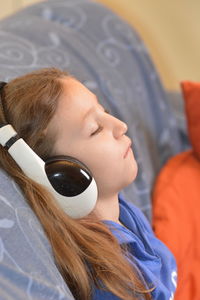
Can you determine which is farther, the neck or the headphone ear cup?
the neck

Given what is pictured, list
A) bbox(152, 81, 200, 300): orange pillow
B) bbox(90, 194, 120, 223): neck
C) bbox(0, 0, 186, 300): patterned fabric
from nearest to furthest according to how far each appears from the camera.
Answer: bbox(90, 194, 120, 223): neck
bbox(152, 81, 200, 300): orange pillow
bbox(0, 0, 186, 300): patterned fabric

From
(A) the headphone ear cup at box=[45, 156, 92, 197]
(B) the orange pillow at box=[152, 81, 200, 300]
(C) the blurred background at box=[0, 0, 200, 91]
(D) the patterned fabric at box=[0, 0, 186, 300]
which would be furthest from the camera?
(C) the blurred background at box=[0, 0, 200, 91]

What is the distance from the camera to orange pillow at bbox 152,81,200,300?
3.87ft

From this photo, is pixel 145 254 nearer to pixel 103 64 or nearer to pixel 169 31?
pixel 103 64

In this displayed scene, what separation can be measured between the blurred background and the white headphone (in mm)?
1518

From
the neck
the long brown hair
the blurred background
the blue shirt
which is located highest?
the long brown hair

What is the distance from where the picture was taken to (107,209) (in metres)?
0.94

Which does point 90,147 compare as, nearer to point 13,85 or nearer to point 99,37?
point 13,85

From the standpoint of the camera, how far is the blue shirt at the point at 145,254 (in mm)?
885

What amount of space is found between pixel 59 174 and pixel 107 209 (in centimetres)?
18

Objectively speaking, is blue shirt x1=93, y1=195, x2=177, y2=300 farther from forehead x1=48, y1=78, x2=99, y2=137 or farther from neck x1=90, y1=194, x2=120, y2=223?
forehead x1=48, y1=78, x2=99, y2=137

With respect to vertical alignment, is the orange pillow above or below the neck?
below

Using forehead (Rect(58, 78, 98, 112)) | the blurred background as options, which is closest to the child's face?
forehead (Rect(58, 78, 98, 112))

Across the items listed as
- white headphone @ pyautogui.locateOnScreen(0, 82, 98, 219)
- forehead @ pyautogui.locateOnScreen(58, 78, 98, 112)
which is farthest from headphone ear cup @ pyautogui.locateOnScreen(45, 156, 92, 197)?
forehead @ pyautogui.locateOnScreen(58, 78, 98, 112)
